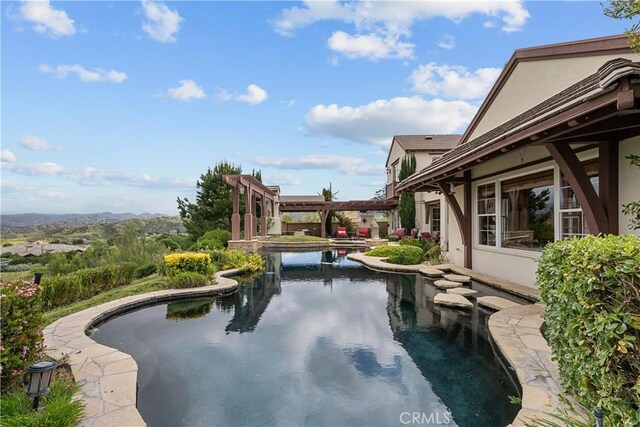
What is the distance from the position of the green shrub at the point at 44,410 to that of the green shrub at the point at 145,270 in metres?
8.19

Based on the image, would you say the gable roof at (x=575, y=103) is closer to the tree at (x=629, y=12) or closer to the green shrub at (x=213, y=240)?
the tree at (x=629, y=12)

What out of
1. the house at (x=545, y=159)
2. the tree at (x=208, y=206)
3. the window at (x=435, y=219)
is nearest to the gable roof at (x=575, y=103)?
the house at (x=545, y=159)

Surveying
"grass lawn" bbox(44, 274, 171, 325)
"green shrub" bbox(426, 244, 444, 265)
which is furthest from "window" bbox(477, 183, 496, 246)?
"grass lawn" bbox(44, 274, 171, 325)

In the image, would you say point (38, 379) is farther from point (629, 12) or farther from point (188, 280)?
point (629, 12)

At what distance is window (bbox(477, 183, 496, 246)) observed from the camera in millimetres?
10109

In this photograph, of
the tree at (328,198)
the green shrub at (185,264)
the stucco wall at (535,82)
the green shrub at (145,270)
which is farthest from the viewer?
the tree at (328,198)

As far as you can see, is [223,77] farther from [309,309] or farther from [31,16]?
[309,309]

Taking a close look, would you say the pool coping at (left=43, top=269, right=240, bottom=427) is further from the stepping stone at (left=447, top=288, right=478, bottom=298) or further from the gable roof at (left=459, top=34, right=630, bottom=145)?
the gable roof at (left=459, top=34, right=630, bottom=145)

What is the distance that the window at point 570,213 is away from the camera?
678 centimetres

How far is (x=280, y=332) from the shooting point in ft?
19.8

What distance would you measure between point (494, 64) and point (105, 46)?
14.3 m

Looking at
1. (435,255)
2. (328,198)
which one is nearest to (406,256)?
(435,255)

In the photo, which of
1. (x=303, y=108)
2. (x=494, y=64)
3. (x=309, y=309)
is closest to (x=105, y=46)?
(x=309, y=309)

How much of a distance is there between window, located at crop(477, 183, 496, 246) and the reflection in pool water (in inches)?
125
